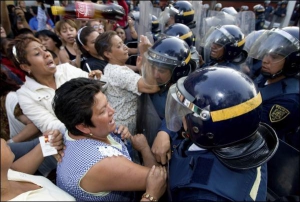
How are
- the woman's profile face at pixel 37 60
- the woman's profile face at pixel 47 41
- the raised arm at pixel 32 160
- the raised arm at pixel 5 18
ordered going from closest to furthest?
the raised arm at pixel 32 160
the woman's profile face at pixel 37 60
the woman's profile face at pixel 47 41
the raised arm at pixel 5 18

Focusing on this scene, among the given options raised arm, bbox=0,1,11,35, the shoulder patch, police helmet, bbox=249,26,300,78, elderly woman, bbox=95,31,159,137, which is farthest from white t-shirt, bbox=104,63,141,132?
raised arm, bbox=0,1,11,35

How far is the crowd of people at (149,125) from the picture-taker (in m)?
1.20

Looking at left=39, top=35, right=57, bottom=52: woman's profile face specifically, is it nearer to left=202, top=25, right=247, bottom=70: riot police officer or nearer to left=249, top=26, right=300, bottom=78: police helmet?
left=202, top=25, right=247, bottom=70: riot police officer

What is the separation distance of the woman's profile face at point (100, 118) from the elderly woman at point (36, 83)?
649 mm

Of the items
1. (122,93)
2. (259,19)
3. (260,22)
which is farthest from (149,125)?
(259,19)

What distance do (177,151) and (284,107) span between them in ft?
4.05

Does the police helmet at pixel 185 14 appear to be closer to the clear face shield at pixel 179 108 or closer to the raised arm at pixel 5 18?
the clear face shield at pixel 179 108

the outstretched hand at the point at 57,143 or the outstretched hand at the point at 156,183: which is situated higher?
the outstretched hand at the point at 57,143

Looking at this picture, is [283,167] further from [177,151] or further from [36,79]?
[36,79]

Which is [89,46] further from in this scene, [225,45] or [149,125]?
[225,45]

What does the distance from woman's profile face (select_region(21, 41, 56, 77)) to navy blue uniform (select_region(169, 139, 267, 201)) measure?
1666 millimetres

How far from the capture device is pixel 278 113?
2.09 metres

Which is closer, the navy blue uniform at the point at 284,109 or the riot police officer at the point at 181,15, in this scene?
the navy blue uniform at the point at 284,109

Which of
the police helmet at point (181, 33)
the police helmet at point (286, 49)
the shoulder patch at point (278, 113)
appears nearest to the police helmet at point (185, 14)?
the police helmet at point (181, 33)
